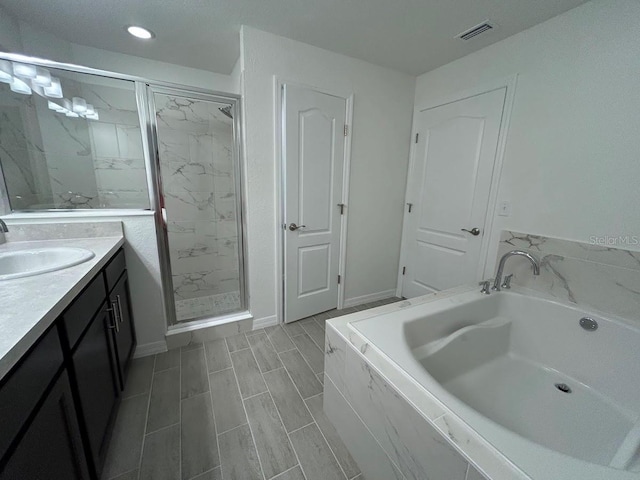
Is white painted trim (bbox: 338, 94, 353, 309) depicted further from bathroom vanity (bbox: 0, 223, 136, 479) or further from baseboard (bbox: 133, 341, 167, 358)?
bathroom vanity (bbox: 0, 223, 136, 479)

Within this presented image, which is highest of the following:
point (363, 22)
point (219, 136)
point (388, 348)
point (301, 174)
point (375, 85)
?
point (363, 22)

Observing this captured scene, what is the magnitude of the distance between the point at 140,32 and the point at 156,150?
2.85ft

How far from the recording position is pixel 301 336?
2082mm

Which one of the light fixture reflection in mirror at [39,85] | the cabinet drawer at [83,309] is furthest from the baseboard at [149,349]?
the light fixture reflection in mirror at [39,85]

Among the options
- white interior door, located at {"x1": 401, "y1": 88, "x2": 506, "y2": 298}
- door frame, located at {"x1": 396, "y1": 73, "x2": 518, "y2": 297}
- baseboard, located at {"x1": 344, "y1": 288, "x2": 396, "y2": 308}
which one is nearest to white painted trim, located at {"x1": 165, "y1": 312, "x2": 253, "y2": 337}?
baseboard, located at {"x1": 344, "y1": 288, "x2": 396, "y2": 308}

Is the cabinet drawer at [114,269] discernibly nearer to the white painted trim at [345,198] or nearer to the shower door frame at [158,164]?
the shower door frame at [158,164]

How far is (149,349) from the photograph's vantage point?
1807 mm

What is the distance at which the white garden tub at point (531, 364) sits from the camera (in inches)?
44.2

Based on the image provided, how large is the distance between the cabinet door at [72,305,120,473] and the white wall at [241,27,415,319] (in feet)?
3.23

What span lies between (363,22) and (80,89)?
200 centimetres

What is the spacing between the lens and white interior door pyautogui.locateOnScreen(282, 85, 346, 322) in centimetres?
195

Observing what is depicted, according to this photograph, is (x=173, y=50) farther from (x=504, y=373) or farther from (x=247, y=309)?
(x=504, y=373)

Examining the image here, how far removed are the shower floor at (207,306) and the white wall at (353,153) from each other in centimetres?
34

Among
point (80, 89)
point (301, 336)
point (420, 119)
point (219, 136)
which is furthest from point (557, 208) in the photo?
point (80, 89)
